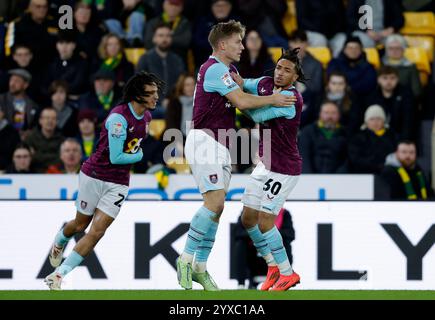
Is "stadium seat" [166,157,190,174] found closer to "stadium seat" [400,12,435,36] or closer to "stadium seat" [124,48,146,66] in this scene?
"stadium seat" [124,48,146,66]

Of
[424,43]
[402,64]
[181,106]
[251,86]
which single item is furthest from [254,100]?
[424,43]

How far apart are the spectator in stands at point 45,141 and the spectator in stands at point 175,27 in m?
2.21

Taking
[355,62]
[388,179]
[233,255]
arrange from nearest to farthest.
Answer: [233,255] → [388,179] → [355,62]

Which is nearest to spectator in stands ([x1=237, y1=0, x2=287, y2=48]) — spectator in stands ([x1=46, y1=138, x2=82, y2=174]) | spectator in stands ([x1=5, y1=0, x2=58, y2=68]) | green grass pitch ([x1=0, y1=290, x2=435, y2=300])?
spectator in stands ([x1=5, y1=0, x2=58, y2=68])

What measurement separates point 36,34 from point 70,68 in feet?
Result: 2.35

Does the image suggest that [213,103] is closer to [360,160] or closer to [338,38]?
[360,160]

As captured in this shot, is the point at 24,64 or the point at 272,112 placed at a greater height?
the point at 24,64

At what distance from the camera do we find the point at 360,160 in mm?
17469

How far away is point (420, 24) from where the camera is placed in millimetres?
20078

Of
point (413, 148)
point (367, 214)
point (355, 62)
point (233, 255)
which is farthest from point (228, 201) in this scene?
point (355, 62)

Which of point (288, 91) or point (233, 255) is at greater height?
point (288, 91)

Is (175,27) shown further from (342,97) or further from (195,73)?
(342,97)

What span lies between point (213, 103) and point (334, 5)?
26.2 ft

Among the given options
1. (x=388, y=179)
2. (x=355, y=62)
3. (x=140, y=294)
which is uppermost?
(x=355, y=62)
